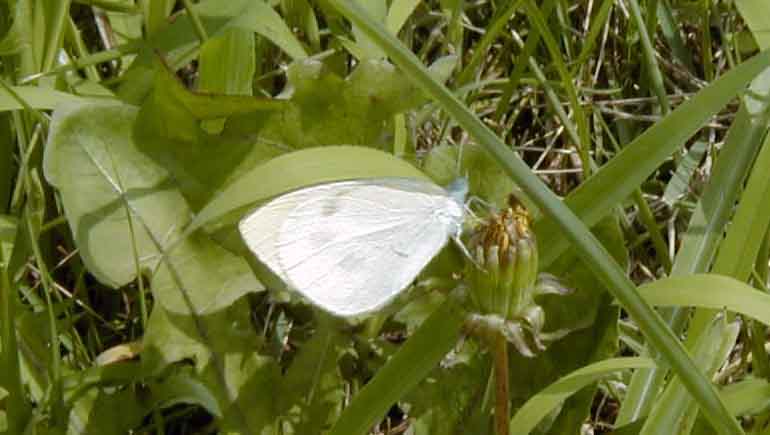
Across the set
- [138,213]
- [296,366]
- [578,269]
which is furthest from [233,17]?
[578,269]

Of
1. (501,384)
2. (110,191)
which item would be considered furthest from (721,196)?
(110,191)

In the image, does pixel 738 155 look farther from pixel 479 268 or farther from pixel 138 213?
pixel 138 213

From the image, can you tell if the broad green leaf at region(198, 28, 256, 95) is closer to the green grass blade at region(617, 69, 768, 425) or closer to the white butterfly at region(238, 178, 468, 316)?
the white butterfly at region(238, 178, 468, 316)

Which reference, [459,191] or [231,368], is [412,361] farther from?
[231,368]

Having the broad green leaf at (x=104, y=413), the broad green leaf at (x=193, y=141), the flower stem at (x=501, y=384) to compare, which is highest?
the broad green leaf at (x=193, y=141)

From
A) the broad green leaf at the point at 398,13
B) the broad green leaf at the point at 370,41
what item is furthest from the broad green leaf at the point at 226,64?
the broad green leaf at the point at 398,13

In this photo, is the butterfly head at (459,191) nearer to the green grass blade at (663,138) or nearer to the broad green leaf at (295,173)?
the broad green leaf at (295,173)

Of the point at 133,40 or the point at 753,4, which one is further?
the point at 133,40
